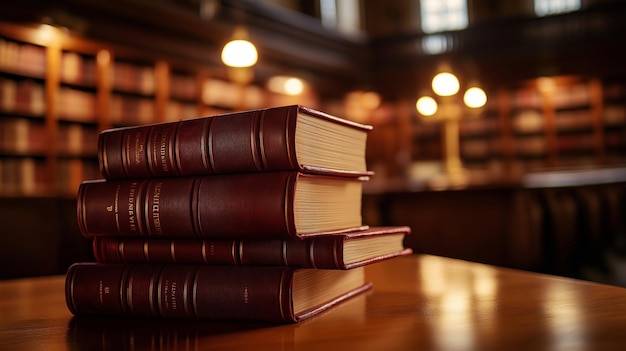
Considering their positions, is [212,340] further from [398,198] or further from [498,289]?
[398,198]

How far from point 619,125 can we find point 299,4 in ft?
19.2

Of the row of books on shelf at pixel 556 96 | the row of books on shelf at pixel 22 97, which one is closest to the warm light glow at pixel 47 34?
the row of books on shelf at pixel 22 97

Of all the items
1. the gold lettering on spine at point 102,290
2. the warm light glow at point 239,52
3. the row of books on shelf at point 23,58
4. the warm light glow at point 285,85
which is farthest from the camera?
the warm light glow at point 285,85

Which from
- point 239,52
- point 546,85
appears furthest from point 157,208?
point 546,85

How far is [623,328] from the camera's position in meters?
0.59

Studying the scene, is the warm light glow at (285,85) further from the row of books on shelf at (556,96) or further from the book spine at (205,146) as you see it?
the book spine at (205,146)

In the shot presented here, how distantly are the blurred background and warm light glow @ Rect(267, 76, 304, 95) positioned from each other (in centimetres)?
2

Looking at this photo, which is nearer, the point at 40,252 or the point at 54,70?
the point at 40,252

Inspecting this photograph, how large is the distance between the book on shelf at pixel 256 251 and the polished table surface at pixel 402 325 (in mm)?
73

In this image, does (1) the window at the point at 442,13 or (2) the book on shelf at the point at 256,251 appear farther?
(1) the window at the point at 442,13

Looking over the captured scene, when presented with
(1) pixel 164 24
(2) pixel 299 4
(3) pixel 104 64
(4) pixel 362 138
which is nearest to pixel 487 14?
(2) pixel 299 4

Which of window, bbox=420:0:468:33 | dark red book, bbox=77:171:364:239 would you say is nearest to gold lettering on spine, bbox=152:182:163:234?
dark red book, bbox=77:171:364:239

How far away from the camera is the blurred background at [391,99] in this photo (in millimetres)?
3918

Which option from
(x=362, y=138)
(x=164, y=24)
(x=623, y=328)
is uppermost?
(x=164, y=24)
